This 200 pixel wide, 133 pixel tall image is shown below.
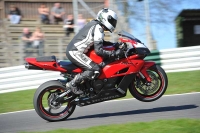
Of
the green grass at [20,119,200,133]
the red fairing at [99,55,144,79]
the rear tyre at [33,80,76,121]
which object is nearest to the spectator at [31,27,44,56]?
the rear tyre at [33,80,76,121]

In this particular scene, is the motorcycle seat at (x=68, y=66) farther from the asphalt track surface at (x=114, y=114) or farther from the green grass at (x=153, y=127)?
the green grass at (x=153, y=127)

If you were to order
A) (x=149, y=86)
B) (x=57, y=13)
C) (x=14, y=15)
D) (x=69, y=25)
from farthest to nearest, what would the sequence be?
(x=14, y=15), (x=57, y=13), (x=69, y=25), (x=149, y=86)

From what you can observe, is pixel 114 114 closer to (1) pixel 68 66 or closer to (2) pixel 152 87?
(2) pixel 152 87

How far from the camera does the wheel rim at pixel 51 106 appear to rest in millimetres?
7133

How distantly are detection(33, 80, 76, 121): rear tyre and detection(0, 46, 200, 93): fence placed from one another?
4.40 meters

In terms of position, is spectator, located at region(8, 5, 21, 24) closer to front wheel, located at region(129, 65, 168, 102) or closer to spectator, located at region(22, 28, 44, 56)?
spectator, located at region(22, 28, 44, 56)

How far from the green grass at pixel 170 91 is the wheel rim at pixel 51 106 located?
190cm

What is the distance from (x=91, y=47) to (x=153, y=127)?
1.97m

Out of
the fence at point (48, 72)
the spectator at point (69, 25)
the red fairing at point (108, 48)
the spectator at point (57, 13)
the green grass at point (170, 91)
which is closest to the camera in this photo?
the red fairing at point (108, 48)

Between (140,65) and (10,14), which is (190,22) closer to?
(10,14)

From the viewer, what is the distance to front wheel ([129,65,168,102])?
730cm

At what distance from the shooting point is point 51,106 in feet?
23.5

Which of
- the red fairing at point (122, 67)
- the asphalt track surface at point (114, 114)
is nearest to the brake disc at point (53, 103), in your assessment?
the asphalt track surface at point (114, 114)

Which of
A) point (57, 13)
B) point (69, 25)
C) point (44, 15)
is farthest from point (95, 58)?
point (44, 15)
